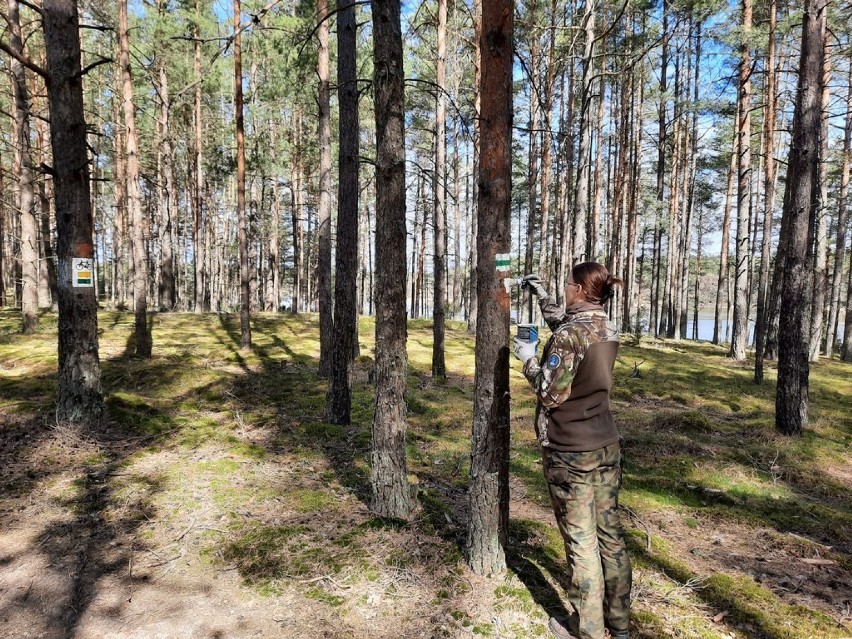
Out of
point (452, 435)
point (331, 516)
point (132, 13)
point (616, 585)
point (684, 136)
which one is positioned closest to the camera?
point (616, 585)

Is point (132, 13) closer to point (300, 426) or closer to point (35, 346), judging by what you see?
point (35, 346)

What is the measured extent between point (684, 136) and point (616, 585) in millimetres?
27906

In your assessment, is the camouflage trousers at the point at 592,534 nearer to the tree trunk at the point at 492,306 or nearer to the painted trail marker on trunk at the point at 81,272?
the tree trunk at the point at 492,306

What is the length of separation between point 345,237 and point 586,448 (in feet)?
19.5

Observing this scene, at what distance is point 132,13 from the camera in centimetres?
1662

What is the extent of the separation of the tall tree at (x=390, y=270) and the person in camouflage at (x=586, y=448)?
5.45 feet

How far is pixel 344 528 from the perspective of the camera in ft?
13.7

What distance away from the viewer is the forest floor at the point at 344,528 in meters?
3.14

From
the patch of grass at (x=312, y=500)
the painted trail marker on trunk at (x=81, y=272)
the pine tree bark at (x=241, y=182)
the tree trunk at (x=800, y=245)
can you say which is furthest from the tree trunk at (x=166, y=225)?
the tree trunk at (x=800, y=245)

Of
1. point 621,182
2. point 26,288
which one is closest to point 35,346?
point 26,288

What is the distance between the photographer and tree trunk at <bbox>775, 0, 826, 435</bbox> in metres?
7.63

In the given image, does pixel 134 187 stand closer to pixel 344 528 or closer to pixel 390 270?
pixel 390 270

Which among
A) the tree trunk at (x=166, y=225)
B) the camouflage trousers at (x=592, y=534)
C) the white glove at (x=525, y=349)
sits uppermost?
the tree trunk at (x=166, y=225)

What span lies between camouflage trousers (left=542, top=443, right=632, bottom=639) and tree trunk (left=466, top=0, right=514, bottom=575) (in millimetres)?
593
